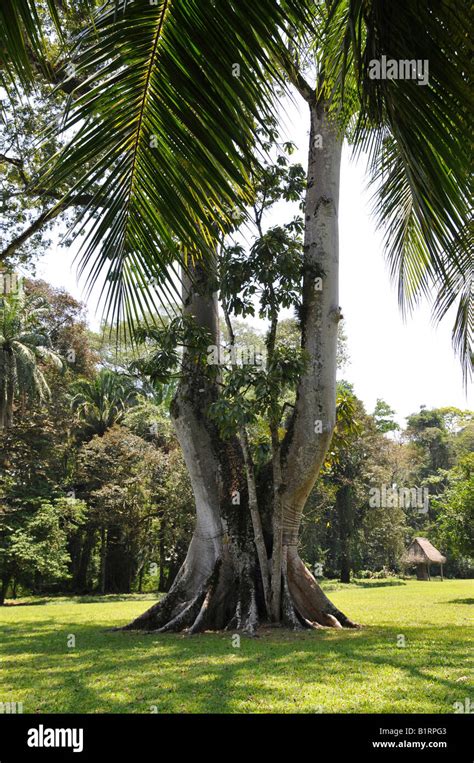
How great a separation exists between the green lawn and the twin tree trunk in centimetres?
81

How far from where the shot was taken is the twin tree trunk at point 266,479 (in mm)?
10250

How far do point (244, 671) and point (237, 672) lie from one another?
0.08 meters

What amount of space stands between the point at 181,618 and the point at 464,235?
8885 mm

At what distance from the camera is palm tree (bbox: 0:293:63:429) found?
24016 mm

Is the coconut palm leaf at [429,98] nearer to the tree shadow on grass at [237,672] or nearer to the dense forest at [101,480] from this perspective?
the tree shadow on grass at [237,672]

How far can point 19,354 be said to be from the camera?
2461cm

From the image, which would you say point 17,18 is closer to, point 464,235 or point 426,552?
point 464,235

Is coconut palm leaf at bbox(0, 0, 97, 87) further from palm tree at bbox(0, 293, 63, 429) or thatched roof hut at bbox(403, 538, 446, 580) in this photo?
thatched roof hut at bbox(403, 538, 446, 580)

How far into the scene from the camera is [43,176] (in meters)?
2.46

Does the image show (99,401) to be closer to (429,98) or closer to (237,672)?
(237,672)

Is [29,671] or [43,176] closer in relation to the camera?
[43,176]

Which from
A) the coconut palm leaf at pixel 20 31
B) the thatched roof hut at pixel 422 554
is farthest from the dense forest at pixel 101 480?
the coconut palm leaf at pixel 20 31

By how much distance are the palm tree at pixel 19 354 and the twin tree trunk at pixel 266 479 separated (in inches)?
570
